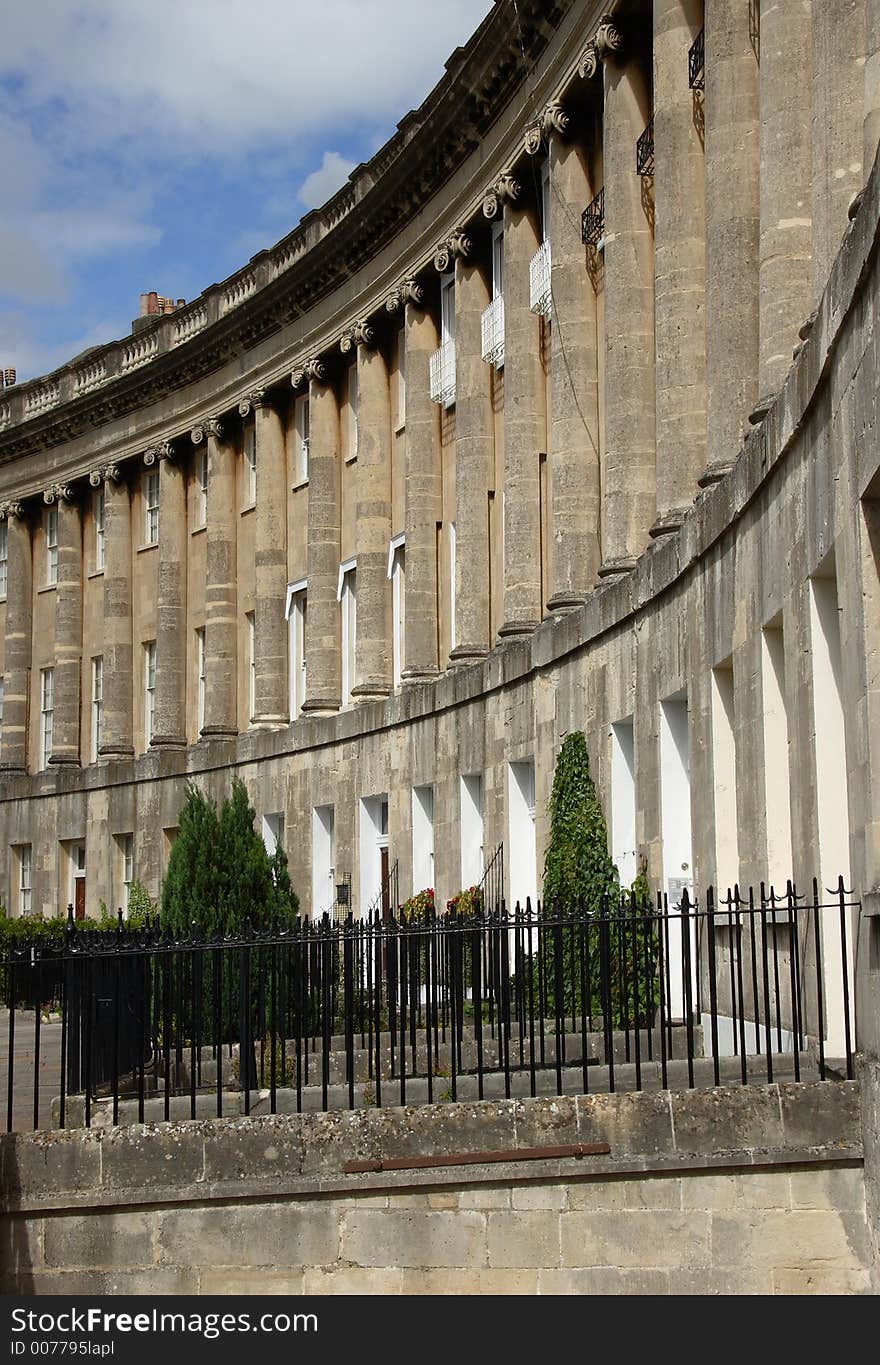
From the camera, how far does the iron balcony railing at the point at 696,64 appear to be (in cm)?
2180

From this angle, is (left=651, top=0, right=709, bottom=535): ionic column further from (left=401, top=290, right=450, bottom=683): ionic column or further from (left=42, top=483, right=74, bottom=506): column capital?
(left=42, top=483, right=74, bottom=506): column capital

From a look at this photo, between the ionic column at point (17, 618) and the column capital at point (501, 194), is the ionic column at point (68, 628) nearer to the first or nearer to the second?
the ionic column at point (17, 618)

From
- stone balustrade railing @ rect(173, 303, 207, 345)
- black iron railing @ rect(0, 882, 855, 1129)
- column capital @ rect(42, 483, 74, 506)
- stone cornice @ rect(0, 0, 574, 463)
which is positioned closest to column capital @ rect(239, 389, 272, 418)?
stone cornice @ rect(0, 0, 574, 463)

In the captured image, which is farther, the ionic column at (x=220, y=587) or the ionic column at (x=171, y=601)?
the ionic column at (x=171, y=601)

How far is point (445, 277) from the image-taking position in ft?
110

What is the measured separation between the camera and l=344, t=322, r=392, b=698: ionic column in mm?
35531

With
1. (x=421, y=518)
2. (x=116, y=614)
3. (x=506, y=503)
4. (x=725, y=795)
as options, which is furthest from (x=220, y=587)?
(x=725, y=795)

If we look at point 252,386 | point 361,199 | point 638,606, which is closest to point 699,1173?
point 638,606

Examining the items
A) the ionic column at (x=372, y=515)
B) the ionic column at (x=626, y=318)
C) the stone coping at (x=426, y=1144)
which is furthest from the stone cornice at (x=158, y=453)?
the stone coping at (x=426, y=1144)

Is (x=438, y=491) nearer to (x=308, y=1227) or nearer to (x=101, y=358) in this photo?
A: (x=101, y=358)

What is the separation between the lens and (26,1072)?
21.6 meters

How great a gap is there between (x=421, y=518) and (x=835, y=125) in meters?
18.4

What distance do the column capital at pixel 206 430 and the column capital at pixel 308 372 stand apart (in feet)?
12.5

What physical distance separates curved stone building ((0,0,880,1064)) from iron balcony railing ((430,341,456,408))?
23cm
